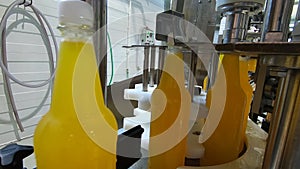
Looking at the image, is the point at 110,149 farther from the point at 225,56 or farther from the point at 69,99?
the point at 225,56

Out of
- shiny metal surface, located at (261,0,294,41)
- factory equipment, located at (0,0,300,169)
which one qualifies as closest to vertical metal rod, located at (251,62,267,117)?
factory equipment, located at (0,0,300,169)

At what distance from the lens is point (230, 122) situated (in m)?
0.33

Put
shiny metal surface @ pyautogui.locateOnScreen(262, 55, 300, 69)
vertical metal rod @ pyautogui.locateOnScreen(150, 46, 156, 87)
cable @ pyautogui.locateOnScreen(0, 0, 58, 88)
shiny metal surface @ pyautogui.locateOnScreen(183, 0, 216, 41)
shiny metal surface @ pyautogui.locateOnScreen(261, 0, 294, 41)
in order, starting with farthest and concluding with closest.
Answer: cable @ pyautogui.locateOnScreen(0, 0, 58, 88) < vertical metal rod @ pyautogui.locateOnScreen(150, 46, 156, 87) < shiny metal surface @ pyautogui.locateOnScreen(183, 0, 216, 41) < shiny metal surface @ pyautogui.locateOnScreen(261, 0, 294, 41) < shiny metal surface @ pyautogui.locateOnScreen(262, 55, 300, 69)

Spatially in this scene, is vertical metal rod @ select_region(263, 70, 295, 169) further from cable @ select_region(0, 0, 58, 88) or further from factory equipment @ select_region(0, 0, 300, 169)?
cable @ select_region(0, 0, 58, 88)

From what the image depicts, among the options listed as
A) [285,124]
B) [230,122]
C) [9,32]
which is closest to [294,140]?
[285,124]

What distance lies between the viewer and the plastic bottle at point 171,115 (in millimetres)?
279

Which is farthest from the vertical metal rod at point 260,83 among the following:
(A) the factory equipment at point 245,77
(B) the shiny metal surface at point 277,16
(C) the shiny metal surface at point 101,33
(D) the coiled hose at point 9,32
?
(D) the coiled hose at point 9,32

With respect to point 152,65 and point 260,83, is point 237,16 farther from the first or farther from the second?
point 152,65

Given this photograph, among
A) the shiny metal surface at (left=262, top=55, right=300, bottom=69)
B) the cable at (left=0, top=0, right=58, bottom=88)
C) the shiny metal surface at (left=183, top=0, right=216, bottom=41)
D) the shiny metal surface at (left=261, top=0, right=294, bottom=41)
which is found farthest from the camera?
the cable at (left=0, top=0, right=58, bottom=88)

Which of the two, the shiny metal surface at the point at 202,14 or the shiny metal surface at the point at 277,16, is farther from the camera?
the shiny metal surface at the point at 202,14

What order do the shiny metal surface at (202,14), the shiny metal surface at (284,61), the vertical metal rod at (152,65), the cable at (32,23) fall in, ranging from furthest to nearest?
the cable at (32,23)
the vertical metal rod at (152,65)
the shiny metal surface at (202,14)
the shiny metal surface at (284,61)

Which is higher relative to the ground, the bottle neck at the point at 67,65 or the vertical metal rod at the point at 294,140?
the bottle neck at the point at 67,65

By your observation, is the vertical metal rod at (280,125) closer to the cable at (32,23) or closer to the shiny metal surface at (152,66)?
the shiny metal surface at (152,66)

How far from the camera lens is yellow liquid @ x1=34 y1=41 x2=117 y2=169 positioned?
189mm
